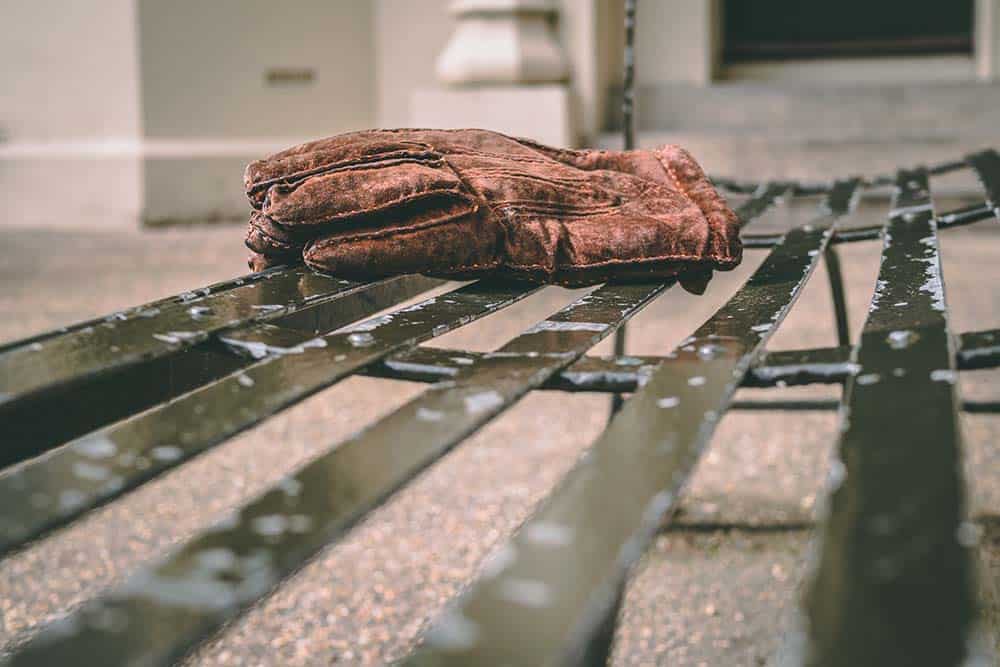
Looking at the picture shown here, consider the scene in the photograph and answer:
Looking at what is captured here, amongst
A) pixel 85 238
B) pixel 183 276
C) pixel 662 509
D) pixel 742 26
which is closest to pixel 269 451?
pixel 183 276

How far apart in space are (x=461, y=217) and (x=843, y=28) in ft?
13.0

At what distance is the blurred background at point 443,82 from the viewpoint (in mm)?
3965

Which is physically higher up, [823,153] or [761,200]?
[823,153]

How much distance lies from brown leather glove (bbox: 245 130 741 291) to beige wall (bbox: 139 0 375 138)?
347 centimetres

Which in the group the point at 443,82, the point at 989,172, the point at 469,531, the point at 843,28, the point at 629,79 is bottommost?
the point at 469,531

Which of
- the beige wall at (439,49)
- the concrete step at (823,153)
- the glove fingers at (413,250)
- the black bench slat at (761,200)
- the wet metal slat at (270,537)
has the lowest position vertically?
the wet metal slat at (270,537)

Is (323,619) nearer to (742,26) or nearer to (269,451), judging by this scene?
Answer: (269,451)

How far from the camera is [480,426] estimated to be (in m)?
0.52

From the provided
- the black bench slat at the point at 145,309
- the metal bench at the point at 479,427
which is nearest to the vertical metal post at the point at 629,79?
the black bench slat at the point at 145,309

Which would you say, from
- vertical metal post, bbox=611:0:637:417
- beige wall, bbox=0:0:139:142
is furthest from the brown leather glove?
beige wall, bbox=0:0:139:142

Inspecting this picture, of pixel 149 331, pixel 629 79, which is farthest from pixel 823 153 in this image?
pixel 149 331

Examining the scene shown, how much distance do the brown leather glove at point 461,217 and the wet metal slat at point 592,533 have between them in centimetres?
34

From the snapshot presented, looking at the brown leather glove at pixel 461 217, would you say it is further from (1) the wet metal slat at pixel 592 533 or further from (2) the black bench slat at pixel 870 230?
(1) the wet metal slat at pixel 592 533

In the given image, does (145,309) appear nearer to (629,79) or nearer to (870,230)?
(870,230)
